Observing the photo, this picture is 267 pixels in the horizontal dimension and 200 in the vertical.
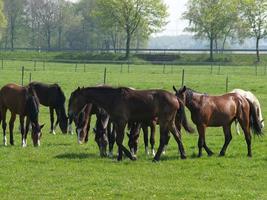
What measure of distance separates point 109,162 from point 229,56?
224 ft

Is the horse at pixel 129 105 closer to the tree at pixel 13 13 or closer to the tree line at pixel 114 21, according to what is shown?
the tree line at pixel 114 21

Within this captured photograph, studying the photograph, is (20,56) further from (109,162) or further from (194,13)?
(109,162)

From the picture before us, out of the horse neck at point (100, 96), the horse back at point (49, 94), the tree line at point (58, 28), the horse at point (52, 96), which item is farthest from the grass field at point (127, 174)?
the tree line at point (58, 28)

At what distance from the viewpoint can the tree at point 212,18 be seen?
84500mm

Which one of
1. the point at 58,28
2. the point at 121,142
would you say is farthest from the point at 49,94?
the point at 58,28

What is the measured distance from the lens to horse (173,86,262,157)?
1397 cm

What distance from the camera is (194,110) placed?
1397cm

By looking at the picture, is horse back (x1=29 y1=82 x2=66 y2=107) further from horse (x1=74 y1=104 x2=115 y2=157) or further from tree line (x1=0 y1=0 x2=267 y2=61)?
tree line (x1=0 y1=0 x2=267 y2=61)

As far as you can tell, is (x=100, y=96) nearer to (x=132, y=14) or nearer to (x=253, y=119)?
(x=253, y=119)

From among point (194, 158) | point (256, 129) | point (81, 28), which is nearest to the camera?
point (194, 158)

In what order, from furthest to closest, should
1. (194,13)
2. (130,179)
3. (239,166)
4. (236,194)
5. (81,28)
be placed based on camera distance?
(81,28) → (194,13) → (239,166) → (130,179) → (236,194)

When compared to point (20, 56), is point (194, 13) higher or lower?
higher

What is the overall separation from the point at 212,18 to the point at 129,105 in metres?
72.9

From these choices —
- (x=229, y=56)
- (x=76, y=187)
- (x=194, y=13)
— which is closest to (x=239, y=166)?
(x=76, y=187)
